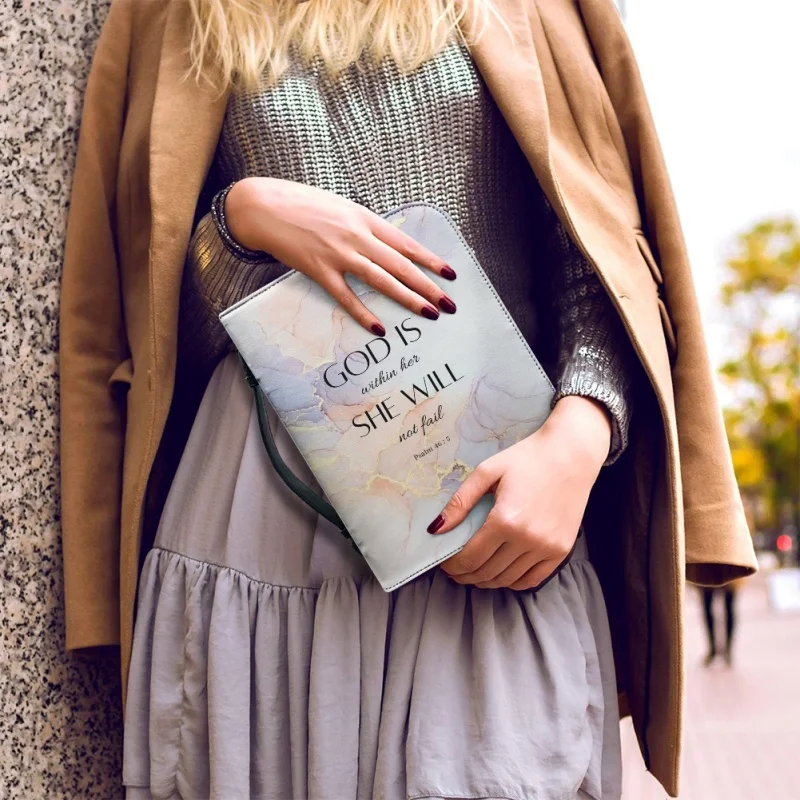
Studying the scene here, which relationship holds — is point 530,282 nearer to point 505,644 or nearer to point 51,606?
point 505,644

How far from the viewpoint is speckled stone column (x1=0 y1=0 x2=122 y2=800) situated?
1000 mm

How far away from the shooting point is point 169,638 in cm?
94

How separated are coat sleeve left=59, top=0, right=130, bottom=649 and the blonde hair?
15cm

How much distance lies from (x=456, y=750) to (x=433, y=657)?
0.08 meters

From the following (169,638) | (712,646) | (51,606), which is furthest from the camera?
(712,646)

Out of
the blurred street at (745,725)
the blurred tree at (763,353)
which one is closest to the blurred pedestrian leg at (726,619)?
the blurred street at (745,725)

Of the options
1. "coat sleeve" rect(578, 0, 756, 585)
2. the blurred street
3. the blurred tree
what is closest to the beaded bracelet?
"coat sleeve" rect(578, 0, 756, 585)

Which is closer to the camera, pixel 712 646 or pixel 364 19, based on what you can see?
pixel 364 19

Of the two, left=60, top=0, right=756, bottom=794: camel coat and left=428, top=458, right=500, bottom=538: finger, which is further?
left=60, top=0, right=756, bottom=794: camel coat

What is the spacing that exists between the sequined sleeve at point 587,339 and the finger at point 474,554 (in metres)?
0.15

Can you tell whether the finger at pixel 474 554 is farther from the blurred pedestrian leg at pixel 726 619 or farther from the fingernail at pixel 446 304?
the blurred pedestrian leg at pixel 726 619

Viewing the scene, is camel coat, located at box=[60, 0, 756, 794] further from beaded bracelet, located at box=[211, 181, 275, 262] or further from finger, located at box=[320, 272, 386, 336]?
finger, located at box=[320, 272, 386, 336]

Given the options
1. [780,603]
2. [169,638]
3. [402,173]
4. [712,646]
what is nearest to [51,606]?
[169,638]

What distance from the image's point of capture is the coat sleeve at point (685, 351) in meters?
0.93
